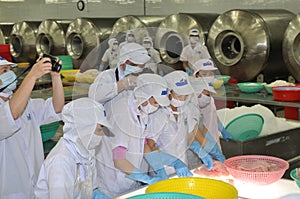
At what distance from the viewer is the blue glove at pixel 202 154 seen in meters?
2.34

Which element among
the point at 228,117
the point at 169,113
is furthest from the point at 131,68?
the point at 228,117

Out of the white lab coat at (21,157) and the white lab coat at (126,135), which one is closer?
the white lab coat at (126,135)

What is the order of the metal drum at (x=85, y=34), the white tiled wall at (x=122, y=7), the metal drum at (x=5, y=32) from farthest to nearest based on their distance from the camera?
1. the metal drum at (x=5, y=32)
2. the metal drum at (x=85, y=34)
3. the white tiled wall at (x=122, y=7)

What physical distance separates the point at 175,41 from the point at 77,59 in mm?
4384

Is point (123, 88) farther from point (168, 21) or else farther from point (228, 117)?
point (168, 21)

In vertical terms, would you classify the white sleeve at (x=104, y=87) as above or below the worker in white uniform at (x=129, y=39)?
below

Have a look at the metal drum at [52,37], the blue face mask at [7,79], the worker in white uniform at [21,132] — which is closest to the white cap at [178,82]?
the worker in white uniform at [21,132]

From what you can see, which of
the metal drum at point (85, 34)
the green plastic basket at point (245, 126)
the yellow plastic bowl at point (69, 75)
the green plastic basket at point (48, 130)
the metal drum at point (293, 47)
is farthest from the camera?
the metal drum at point (85, 34)

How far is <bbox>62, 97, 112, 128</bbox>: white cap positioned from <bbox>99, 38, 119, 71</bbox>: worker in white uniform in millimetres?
200

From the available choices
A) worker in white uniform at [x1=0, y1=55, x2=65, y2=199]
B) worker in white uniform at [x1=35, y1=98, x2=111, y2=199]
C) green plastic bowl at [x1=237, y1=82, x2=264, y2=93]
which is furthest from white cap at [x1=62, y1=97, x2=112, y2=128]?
green plastic bowl at [x1=237, y1=82, x2=264, y2=93]

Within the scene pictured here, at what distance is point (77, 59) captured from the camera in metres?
6.57

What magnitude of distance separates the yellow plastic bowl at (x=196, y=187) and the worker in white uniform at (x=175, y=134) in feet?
0.70

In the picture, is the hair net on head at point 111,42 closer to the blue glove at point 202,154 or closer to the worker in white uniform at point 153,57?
the worker in white uniform at point 153,57

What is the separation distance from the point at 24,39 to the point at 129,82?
6.20 metres
